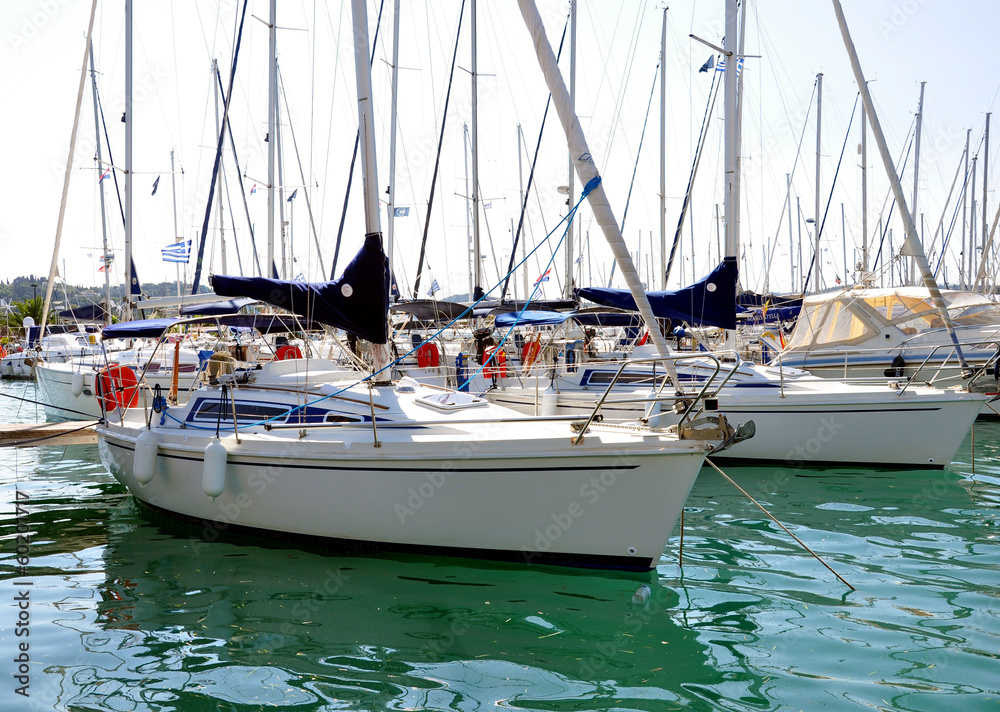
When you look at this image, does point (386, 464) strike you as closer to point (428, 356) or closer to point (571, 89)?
point (428, 356)

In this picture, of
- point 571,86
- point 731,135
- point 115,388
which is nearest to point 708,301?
point 731,135

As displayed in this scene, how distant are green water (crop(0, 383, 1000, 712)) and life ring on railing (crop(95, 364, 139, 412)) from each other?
172 centimetres

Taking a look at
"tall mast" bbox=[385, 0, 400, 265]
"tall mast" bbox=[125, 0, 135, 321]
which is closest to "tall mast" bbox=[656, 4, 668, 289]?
"tall mast" bbox=[385, 0, 400, 265]

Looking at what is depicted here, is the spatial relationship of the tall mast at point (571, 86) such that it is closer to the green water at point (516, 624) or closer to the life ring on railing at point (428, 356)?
the life ring on railing at point (428, 356)

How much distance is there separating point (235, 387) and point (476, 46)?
13386 mm

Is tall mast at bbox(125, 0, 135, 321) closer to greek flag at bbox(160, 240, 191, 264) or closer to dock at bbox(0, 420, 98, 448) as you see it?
greek flag at bbox(160, 240, 191, 264)

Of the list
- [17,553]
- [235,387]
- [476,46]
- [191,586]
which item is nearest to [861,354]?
[476,46]

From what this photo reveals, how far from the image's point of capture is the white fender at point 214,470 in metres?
6.57

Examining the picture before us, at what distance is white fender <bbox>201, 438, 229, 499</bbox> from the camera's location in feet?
21.5

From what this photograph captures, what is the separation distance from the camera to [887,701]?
4.04 meters

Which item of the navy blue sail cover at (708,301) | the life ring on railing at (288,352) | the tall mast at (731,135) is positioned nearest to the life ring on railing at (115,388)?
the life ring on railing at (288,352)

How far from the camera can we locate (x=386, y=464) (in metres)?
6.09

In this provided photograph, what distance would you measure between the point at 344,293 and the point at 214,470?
6.95 feet

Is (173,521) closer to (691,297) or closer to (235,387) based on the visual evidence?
(235,387)
